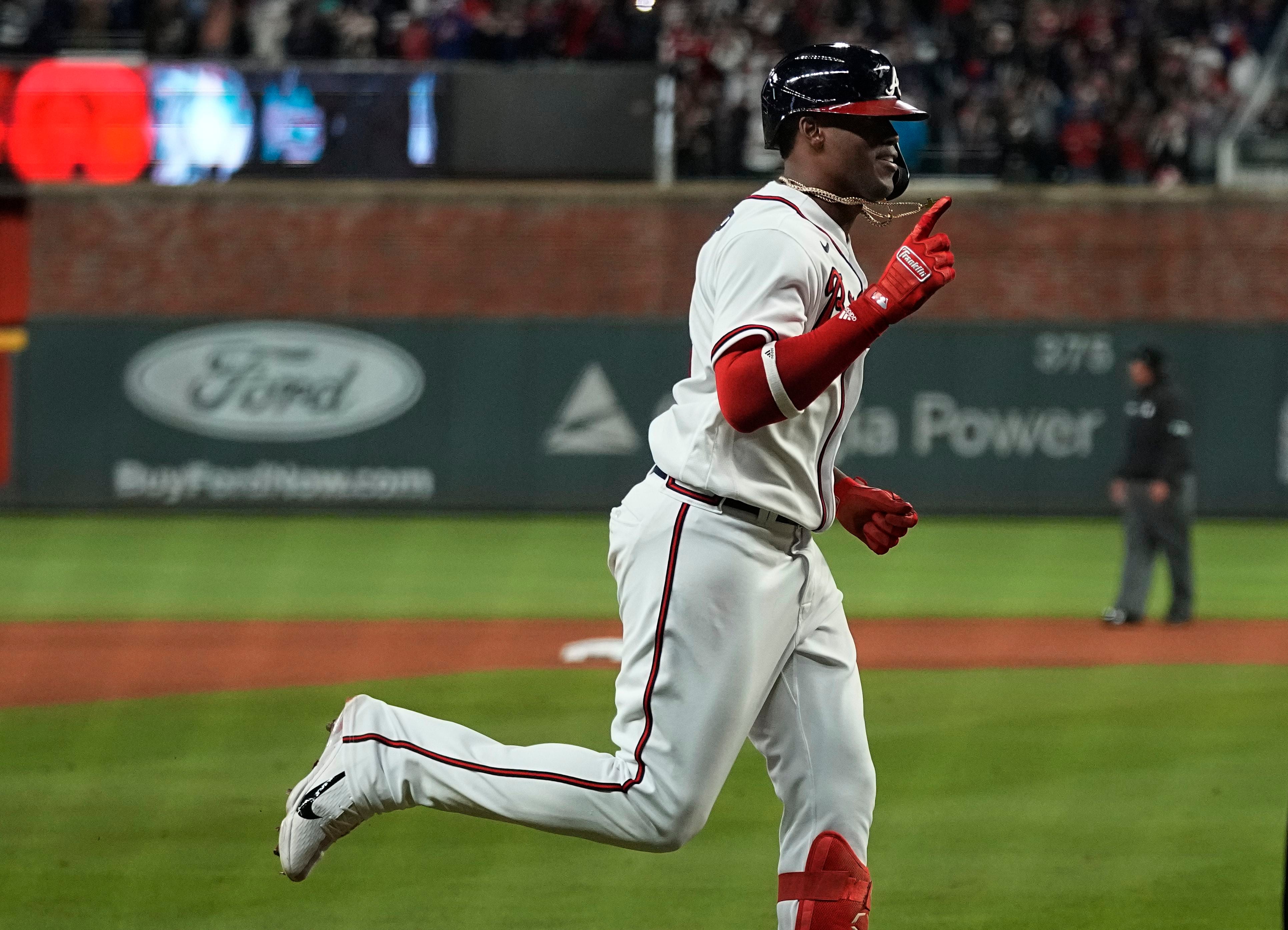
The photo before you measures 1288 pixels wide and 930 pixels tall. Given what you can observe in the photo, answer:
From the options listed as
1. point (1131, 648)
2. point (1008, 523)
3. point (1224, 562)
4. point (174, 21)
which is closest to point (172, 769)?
point (1131, 648)

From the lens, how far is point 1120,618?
13.4 m

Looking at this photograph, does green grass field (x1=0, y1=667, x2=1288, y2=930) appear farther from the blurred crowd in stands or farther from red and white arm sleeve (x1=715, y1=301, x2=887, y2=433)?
the blurred crowd in stands

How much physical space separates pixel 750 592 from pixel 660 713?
0.35m

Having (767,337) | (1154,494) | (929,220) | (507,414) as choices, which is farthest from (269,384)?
(767,337)

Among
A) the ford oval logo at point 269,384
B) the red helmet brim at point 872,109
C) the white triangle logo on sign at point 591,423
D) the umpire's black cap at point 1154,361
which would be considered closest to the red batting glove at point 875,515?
the red helmet brim at point 872,109

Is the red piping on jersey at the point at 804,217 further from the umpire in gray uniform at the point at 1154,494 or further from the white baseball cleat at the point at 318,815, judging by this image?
the umpire in gray uniform at the point at 1154,494

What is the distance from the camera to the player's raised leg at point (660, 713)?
420cm

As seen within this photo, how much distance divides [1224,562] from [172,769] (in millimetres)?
13415

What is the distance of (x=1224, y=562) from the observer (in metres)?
18.8

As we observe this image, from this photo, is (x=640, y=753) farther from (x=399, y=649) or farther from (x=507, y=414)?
(x=507, y=414)

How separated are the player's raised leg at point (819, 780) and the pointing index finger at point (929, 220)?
0.80 m

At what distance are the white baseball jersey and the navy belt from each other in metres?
0.02

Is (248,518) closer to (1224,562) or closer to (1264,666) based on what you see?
(1224,562)

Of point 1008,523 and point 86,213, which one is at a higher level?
point 86,213
